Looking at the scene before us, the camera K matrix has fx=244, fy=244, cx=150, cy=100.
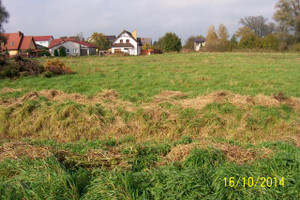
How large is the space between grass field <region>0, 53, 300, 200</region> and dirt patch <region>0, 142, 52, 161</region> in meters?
0.02

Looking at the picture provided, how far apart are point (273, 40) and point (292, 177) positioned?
198ft

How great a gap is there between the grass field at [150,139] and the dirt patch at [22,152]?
0.02 metres

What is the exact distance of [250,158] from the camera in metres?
4.60

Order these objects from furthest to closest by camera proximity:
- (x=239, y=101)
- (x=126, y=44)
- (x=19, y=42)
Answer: (x=126, y=44)
(x=19, y=42)
(x=239, y=101)

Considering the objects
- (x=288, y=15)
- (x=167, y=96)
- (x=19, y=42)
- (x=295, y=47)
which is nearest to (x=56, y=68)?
(x=167, y=96)

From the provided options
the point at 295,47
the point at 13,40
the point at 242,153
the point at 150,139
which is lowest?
the point at 150,139

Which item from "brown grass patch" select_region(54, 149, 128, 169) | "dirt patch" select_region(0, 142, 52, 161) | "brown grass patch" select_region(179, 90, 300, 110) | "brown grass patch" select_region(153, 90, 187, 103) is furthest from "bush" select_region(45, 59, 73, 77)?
"brown grass patch" select_region(54, 149, 128, 169)

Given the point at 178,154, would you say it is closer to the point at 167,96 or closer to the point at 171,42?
the point at 167,96

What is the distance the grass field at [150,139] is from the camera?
141 inches

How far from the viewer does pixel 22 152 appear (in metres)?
4.74

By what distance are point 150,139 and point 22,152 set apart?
3420 millimetres

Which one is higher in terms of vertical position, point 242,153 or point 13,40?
point 13,40

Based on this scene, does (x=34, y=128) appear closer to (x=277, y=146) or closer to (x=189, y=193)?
(x=189, y=193)

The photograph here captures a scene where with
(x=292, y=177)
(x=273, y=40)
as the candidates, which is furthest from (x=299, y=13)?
(x=292, y=177)
